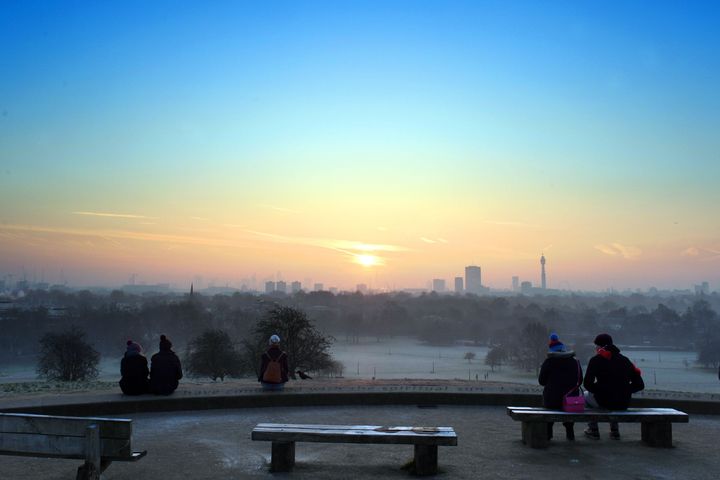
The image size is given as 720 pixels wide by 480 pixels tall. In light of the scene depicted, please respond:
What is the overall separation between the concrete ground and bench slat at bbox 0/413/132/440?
3.82ft

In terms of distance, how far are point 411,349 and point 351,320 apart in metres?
23.0

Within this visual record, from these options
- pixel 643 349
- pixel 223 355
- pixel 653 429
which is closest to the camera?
pixel 653 429

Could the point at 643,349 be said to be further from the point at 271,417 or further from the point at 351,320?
the point at 271,417

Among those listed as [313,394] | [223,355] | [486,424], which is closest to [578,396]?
[486,424]

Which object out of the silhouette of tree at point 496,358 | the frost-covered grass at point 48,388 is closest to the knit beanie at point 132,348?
the frost-covered grass at point 48,388

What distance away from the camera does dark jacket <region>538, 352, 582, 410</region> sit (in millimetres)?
8523

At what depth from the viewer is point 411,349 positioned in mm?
119812

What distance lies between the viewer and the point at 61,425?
5.87 m

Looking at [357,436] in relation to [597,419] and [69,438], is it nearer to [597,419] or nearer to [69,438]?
[69,438]

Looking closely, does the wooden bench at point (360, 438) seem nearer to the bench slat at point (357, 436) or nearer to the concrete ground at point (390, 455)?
the bench slat at point (357, 436)

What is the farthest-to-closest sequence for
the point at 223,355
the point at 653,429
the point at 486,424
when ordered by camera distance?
the point at 223,355, the point at 486,424, the point at 653,429

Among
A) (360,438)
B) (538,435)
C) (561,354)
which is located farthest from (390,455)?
(561,354)

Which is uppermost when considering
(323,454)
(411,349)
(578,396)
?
(578,396)

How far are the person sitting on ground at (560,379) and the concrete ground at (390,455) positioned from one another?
1.90 feet
